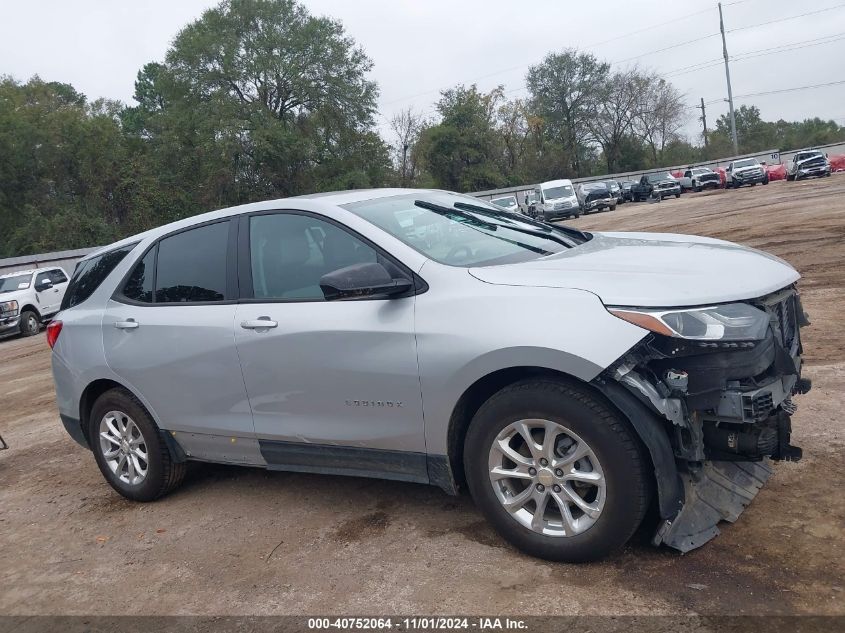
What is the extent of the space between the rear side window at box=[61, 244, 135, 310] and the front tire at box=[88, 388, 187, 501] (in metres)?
0.81

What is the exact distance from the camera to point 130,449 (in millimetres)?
5000

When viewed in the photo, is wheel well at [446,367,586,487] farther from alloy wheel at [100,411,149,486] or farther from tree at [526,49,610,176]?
tree at [526,49,610,176]

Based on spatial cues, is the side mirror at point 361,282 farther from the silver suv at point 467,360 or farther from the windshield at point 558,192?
the windshield at point 558,192

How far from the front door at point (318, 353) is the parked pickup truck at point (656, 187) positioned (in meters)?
44.1

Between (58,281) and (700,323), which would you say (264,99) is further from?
(700,323)

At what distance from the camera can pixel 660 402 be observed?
307cm

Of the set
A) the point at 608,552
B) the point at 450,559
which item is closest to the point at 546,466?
the point at 608,552

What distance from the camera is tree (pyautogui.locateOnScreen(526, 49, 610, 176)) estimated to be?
253 feet

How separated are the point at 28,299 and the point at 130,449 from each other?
17.4 m

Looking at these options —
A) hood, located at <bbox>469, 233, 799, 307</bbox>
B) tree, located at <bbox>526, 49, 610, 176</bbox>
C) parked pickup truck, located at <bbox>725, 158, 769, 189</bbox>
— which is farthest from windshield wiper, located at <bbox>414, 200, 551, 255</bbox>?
tree, located at <bbox>526, 49, 610, 176</bbox>

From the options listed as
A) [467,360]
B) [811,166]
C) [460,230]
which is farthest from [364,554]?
[811,166]

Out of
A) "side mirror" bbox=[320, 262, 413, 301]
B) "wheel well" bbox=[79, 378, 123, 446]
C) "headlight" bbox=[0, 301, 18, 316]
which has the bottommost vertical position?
"wheel well" bbox=[79, 378, 123, 446]

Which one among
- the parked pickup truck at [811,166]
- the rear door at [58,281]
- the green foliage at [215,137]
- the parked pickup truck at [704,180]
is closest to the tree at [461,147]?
the green foliage at [215,137]

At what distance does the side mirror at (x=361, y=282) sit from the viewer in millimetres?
3541
